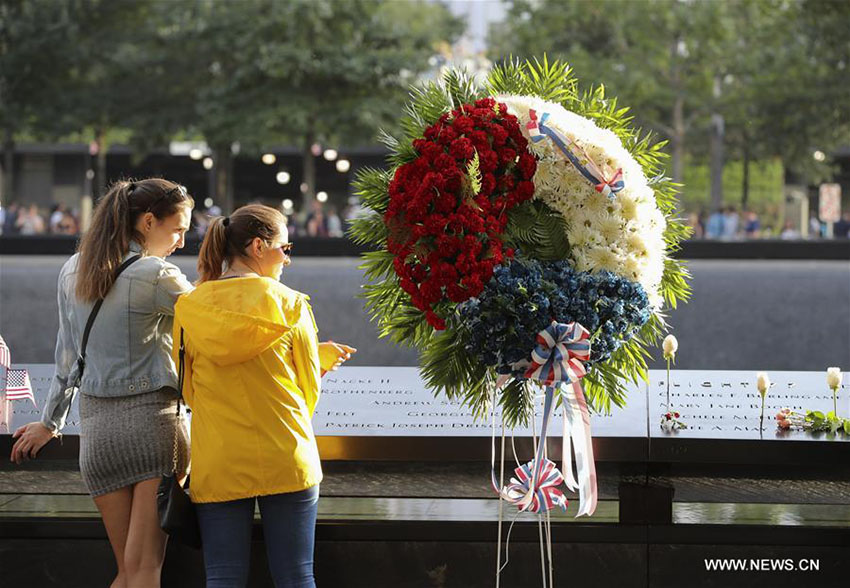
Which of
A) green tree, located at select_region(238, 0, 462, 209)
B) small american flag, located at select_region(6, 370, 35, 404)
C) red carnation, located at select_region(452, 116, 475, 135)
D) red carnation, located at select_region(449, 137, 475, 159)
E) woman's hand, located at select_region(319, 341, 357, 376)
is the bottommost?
small american flag, located at select_region(6, 370, 35, 404)

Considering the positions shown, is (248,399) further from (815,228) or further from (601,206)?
(815,228)

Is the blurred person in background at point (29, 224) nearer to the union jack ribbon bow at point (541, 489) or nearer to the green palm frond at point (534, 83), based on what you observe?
the green palm frond at point (534, 83)

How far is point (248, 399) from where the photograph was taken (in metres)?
3.00

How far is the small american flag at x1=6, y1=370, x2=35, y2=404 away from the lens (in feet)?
13.0

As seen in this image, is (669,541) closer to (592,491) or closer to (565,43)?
(592,491)

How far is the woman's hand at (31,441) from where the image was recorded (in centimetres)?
352

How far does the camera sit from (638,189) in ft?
10.4

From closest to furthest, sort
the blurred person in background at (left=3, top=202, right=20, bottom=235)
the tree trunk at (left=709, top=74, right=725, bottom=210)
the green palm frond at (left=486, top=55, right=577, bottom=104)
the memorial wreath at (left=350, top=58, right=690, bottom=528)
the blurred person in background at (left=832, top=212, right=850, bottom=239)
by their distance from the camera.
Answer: the memorial wreath at (left=350, top=58, right=690, bottom=528) → the green palm frond at (left=486, top=55, right=577, bottom=104) → the blurred person in background at (left=3, top=202, right=20, bottom=235) → the tree trunk at (left=709, top=74, right=725, bottom=210) → the blurred person in background at (left=832, top=212, right=850, bottom=239)

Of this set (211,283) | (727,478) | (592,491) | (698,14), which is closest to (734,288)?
(727,478)

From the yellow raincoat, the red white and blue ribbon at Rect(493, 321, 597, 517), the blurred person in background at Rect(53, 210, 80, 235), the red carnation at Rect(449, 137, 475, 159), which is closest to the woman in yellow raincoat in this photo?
the yellow raincoat

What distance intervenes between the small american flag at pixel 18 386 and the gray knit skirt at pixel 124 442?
94 centimetres

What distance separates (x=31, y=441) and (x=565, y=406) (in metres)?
1.79

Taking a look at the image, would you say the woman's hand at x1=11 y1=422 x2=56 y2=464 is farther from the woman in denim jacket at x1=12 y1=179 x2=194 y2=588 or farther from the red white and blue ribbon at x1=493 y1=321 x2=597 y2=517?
the red white and blue ribbon at x1=493 y1=321 x2=597 y2=517

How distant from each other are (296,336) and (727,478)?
188 centimetres
